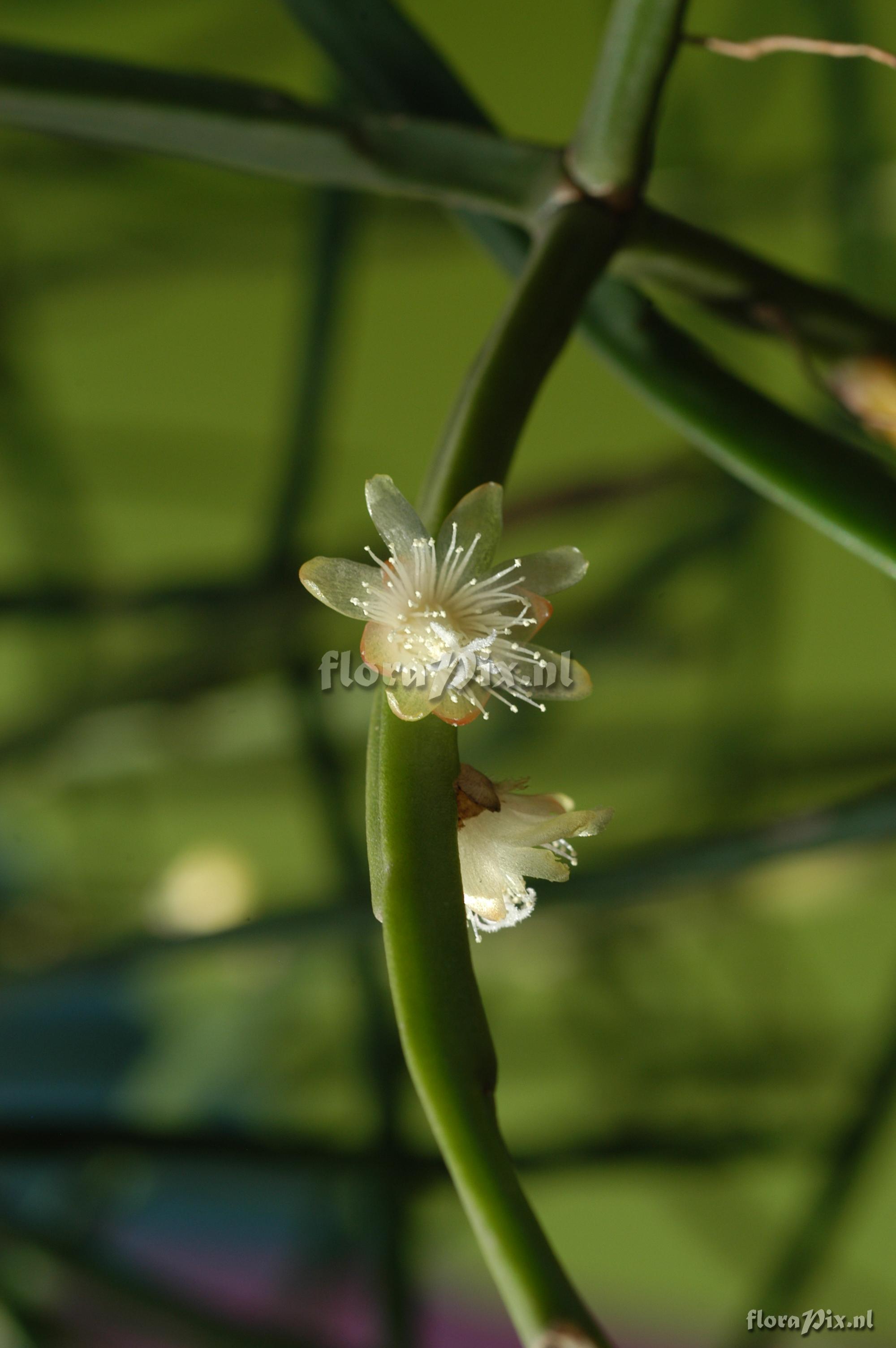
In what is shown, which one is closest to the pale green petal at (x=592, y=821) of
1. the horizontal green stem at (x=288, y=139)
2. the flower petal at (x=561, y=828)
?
the flower petal at (x=561, y=828)

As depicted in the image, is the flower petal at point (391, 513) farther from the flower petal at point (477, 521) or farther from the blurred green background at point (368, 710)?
A: the blurred green background at point (368, 710)

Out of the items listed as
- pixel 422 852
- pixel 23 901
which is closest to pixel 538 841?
A: pixel 422 852

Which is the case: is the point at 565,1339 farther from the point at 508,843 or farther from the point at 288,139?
the point at 288,139

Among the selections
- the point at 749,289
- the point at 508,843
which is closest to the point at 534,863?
the point at 508,843

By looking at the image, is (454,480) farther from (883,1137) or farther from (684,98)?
(883,1137)

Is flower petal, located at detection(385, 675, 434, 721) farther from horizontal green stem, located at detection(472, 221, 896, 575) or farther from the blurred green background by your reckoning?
the blurred green background

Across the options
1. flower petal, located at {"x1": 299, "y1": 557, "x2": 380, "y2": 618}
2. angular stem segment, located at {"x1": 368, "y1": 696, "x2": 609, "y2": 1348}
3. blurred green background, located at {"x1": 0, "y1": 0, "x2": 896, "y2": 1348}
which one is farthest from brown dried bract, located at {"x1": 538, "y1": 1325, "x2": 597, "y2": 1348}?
blurred green background, located at {"x1": 0, "y1": 0, "x2": 896, "y2": 1348}
